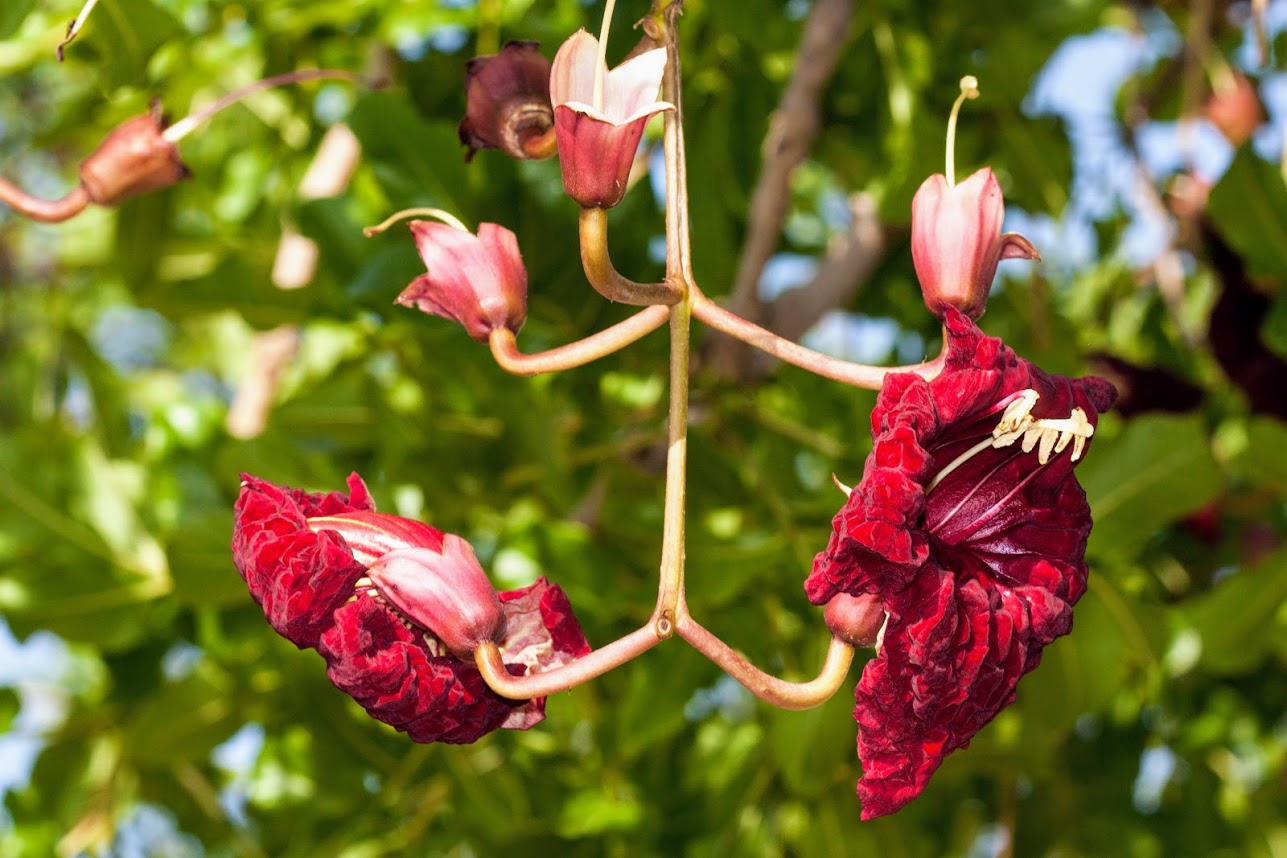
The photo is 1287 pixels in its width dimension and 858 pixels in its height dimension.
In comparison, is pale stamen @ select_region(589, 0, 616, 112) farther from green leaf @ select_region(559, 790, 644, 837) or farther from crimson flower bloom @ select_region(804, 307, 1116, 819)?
green leaf @ select_region(559, 790, 644, 837)

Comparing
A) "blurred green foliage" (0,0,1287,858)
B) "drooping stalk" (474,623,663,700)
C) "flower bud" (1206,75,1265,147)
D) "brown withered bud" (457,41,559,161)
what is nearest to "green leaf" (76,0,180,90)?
"blurred green foliage" (0,0,1287,858)

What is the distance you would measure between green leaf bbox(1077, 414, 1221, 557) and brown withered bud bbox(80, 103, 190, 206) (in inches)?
32.2

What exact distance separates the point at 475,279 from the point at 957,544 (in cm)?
26

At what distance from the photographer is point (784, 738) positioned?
1.36 meters

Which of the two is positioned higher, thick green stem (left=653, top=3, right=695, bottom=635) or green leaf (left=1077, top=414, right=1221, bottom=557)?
thick green stem (left=653, top=3, right=695, bottom=635)

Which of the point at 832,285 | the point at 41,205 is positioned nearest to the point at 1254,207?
the point at 832,285

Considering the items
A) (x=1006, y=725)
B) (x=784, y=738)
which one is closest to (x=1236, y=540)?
(x=1006, y=725)

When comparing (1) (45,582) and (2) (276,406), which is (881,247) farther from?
(1) (45,582)

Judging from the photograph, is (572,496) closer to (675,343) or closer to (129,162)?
(129,162)

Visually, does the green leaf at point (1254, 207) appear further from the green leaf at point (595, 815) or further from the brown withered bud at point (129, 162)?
the brown withered bud at point (129, 162)

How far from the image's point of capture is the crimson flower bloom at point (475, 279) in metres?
0.71

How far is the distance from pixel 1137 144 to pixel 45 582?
55.0 inches

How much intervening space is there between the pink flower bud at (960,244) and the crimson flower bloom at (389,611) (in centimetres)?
23

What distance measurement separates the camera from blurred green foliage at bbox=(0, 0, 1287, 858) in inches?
51.8
